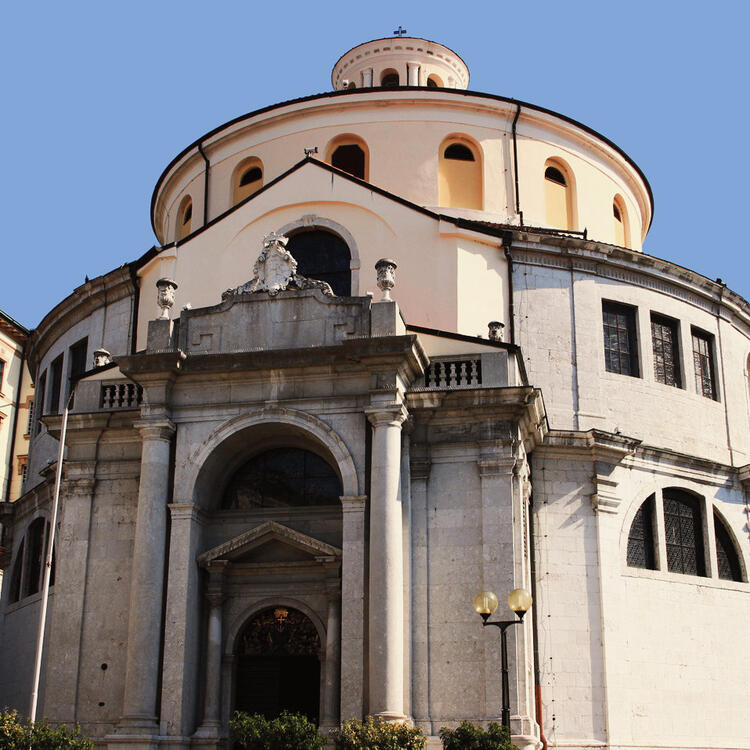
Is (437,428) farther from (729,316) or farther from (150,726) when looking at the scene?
(729,316)

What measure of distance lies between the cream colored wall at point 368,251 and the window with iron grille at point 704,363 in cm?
686

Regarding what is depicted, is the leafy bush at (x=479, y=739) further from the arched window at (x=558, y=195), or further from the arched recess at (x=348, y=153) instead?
the arched recess at (x=348, y=153)

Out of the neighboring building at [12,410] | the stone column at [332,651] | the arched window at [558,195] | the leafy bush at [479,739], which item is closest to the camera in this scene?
the leafy bush at [479,739]

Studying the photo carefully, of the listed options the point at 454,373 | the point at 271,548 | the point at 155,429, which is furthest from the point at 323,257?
the point at 271,548

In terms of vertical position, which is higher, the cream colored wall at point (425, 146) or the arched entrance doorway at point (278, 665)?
the cream colored wall at point (425, 146)

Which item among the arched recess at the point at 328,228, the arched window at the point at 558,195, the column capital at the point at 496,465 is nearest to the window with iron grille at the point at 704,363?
the arched window at the point at 558,195

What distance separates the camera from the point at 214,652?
25125 millimetres

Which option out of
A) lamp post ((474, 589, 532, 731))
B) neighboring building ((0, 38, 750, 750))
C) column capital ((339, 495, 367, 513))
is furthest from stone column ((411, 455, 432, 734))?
lamp post ((474, 589, 532, 731))

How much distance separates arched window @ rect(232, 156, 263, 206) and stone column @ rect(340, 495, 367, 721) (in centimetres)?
1493

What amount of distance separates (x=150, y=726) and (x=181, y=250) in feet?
42.1

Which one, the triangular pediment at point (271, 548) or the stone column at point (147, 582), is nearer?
the stone column at point (147, 582)

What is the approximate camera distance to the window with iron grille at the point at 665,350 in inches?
1287

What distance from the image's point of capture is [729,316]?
3528 centimetres

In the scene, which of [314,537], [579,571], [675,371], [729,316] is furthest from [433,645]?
[729,316]
